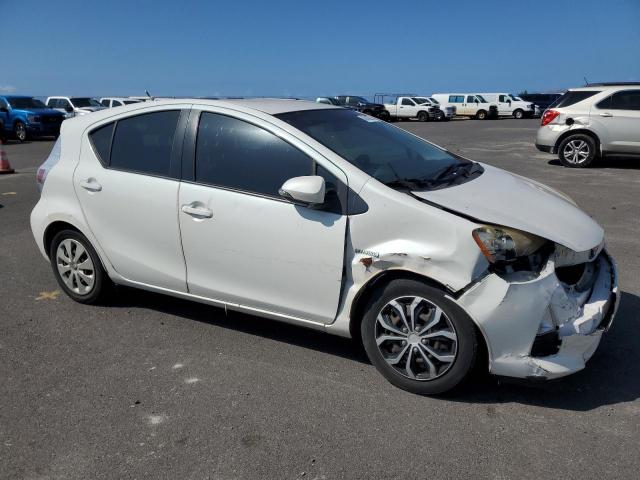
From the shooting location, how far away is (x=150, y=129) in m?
4.17

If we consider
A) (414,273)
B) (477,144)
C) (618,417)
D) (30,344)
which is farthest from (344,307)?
(477,144)

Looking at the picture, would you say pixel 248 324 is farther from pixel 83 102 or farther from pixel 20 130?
pixel 83 102

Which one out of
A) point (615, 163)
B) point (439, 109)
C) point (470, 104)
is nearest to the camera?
point (615, 163)

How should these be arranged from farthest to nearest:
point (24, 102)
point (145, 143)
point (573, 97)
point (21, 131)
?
point (24, 102) < point (21, 131) < point (573, 97) < point (145, 143)

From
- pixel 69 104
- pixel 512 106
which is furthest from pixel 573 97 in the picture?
pixel 512 106

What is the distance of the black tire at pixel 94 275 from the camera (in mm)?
4535

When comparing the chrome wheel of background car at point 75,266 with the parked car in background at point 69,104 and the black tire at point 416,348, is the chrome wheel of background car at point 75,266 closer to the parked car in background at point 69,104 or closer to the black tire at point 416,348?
the black tire at point 416,348

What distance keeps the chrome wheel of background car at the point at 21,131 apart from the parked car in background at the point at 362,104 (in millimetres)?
20149

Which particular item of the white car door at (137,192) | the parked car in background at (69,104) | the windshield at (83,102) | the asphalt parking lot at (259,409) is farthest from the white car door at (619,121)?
the windshield at (83,102)

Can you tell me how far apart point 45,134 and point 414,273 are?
23.8 metres

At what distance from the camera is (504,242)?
3084mm

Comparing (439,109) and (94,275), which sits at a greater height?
(94,275)

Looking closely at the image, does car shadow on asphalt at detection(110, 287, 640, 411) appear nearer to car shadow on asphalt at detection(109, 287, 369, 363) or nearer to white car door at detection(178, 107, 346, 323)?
car shadow on asphalt at detection(109, 287, 369, 363)

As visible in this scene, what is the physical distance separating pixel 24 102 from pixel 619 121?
2203 cm
